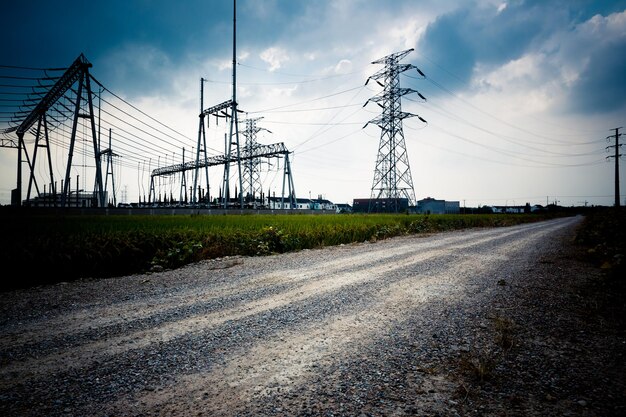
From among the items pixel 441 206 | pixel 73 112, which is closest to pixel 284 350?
pixel 73 112

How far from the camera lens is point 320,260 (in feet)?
26.0

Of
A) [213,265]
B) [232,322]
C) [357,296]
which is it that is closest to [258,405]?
[232,322]

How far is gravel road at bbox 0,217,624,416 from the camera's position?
1.97m

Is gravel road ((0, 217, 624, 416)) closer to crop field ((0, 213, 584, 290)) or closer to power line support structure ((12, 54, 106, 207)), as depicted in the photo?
crop field ((0, 213, 584, 290))

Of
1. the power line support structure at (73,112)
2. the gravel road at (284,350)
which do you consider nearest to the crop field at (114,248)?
the gravel road at (284,350)

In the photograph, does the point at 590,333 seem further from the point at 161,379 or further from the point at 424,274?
the point at 161,379

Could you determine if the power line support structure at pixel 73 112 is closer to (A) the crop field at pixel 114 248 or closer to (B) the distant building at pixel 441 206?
(A) the crop field at pixel 114 248

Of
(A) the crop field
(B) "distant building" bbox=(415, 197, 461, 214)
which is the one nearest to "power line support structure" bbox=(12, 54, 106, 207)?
(A) the crop field

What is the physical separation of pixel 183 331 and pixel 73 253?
15.1ft

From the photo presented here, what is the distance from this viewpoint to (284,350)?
2.74 metres

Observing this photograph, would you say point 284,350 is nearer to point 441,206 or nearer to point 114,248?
point 114,248

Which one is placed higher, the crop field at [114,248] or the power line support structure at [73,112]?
the power line support structure at [73,112]

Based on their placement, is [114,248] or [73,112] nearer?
[114,248]

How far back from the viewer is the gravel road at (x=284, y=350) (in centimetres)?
197
